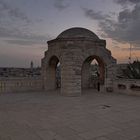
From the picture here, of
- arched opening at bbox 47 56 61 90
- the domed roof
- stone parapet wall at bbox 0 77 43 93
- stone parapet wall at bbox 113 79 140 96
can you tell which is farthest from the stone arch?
stone parapet wall at bbox 113 79 140 96

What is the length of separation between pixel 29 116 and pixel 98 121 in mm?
2134

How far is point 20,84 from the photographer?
38.1ft

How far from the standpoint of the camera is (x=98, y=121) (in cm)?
525

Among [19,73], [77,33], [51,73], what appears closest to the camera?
[77,33]

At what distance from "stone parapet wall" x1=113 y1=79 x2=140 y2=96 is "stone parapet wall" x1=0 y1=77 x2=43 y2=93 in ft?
16.6

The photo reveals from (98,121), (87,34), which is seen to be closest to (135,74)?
(87,34)

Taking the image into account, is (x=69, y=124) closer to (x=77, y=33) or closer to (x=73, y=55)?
(x=73, y=55)

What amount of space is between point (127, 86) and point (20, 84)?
6.59 m

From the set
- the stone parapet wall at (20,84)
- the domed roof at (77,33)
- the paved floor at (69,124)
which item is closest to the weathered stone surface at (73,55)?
the domed roof at (77,33)

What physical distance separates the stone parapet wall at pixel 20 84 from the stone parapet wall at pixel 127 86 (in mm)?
5054

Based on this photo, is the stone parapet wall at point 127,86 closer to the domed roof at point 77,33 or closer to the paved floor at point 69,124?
the domed roof at point 77,33

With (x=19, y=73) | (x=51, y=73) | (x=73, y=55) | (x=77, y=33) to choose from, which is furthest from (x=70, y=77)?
(x=19, y=73)

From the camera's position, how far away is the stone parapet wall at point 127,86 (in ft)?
33.8

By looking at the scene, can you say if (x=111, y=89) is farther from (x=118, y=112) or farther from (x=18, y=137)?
(x=18, y=137)
